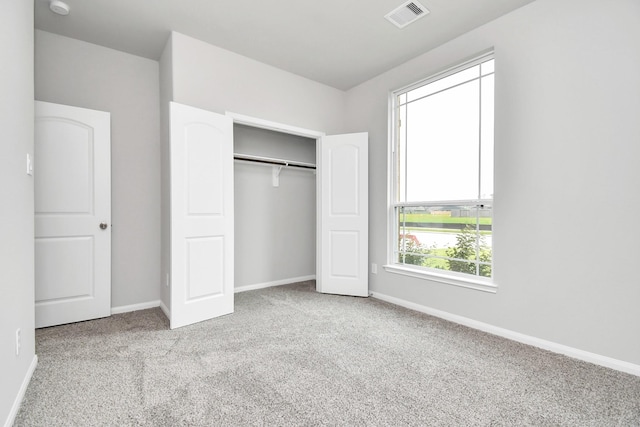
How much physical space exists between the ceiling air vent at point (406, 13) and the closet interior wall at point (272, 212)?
2.11m

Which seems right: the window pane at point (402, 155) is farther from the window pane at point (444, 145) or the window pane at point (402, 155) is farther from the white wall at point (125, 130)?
the white wall at point (125, 130)

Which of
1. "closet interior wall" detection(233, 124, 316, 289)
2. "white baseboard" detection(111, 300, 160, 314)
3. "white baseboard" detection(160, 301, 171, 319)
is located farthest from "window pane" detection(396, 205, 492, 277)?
"white baseboard" detection(111, 300, 160, 314)

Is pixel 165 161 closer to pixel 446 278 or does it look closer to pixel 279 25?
pixel 279 25

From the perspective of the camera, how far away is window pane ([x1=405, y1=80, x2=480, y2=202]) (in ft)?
9.34

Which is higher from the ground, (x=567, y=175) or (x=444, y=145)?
(x=444, y=145)

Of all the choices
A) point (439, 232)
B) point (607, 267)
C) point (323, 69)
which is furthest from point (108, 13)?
point (607, 267)

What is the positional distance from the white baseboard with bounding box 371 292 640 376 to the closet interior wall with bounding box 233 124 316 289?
1.80m

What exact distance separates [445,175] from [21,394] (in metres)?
3.57

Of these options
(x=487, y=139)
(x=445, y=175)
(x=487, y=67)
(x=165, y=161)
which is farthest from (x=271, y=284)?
(x=487, y=67)

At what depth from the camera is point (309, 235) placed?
14.8ft

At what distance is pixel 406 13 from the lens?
251 centimetres

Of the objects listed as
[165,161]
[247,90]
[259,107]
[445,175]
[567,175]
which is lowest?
[567,175]


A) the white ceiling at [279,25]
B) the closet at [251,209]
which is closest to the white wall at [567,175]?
the white ceiling at [279,25]

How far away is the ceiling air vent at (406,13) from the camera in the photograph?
2418mm
